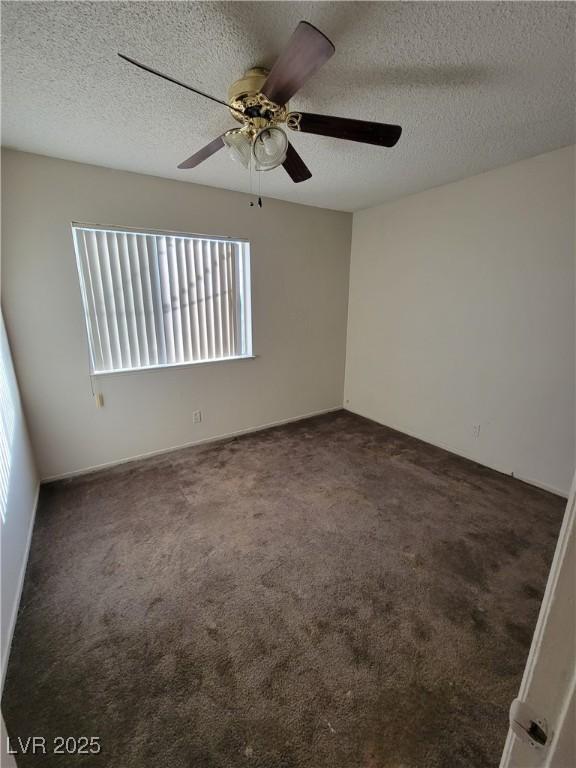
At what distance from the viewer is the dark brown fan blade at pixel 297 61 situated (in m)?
0.97

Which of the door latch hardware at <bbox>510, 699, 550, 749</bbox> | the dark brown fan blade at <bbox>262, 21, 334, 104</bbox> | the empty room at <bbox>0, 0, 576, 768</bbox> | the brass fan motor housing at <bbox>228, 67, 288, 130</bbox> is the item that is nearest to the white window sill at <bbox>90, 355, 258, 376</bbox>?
the empty room at <bbox>0, 0, 576, 768</bbox>

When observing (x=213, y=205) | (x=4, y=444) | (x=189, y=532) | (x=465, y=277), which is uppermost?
(x=213, y=205)

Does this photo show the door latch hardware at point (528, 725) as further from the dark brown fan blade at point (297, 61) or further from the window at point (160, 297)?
the window at point (160, 297)

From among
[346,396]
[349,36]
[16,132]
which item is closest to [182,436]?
[346,396]

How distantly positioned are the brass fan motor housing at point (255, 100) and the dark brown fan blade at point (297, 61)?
9 centimetres

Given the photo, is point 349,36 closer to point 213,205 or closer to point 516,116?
point 516,116

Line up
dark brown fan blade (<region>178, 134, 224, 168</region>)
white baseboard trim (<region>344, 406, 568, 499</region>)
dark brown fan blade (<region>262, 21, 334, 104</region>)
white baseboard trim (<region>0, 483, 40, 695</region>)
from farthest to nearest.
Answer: white baseboard trim (<region>344, 406, 568, 499</region>) < dark brown fan blade (<region>178, 134, 224, 168</region>) < white baseboard trim (<region>0, 483, 40, 695</region>) < dark brown fan blade (<region>262, 21, 334, 104</region>)

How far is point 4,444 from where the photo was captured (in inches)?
67.4

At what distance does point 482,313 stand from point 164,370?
2.89 meters

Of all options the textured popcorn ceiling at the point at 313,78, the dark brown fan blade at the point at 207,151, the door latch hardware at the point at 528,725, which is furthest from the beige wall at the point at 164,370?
the door latch hardware at the point at 528,725

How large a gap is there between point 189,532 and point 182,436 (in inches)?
50.2

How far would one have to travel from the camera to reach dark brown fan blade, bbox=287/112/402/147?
1372 millimetres

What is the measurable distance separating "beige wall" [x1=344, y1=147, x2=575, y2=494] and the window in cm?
160

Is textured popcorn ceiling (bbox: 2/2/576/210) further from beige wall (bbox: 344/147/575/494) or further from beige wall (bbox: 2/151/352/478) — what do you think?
beige wall (bbox: 344/147/575/494)
